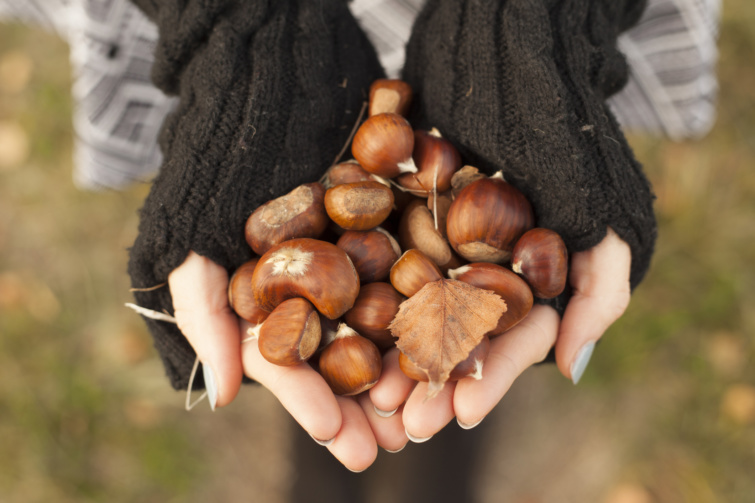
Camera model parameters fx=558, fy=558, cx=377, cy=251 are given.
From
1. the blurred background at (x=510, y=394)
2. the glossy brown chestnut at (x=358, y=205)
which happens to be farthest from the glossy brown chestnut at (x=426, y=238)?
the blurred background at (x=510, y=394)

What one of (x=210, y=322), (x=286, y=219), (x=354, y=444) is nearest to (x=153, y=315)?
(x=210, y=322)

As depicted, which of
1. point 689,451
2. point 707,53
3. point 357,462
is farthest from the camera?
point 689,451

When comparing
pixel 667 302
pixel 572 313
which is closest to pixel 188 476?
pixel 572 313

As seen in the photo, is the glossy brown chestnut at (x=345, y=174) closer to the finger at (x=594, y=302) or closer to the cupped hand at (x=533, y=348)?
the cupped hand at (x=533, y=348)

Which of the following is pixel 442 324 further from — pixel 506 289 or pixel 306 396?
pixel 306 396

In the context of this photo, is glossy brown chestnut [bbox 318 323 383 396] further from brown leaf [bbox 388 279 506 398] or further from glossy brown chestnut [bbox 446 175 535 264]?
glossy brown chestnut [bbox 446 175 535 264]

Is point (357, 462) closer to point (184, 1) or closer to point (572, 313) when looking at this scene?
point (572, 313)

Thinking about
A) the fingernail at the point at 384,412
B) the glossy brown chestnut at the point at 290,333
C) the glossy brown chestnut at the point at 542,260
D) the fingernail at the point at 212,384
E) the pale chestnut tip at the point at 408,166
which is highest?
the pale chestnut tip at the point at 408,166
